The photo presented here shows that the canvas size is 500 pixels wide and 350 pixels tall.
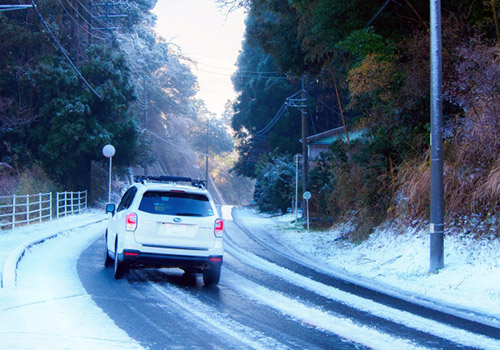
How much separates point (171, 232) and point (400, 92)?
853cm


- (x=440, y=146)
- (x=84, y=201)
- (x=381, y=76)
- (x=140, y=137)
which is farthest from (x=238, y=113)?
(x=440, y=146)

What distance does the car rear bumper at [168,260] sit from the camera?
9.65 metres

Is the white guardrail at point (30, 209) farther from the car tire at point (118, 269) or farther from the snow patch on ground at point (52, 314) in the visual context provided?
the car tire at point (118, 269)

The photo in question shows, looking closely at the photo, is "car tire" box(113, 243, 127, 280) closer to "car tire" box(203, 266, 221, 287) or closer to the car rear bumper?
the car rear bumper

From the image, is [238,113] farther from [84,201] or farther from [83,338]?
[83,338]

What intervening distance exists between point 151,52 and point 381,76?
38.6 m

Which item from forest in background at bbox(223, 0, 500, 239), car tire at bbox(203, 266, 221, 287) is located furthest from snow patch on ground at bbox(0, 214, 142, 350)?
forest in background at bbox(223, 0, 500, 239)

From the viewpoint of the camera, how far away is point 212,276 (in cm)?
1010

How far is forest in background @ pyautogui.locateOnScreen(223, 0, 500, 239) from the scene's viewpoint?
12086mm

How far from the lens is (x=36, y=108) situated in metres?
33.4

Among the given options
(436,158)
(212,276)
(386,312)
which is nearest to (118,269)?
(212,276)

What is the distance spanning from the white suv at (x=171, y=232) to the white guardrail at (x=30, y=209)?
925 cm

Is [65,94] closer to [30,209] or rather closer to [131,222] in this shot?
[30,209]

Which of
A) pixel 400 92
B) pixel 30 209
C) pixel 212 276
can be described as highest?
pixel 400 92
